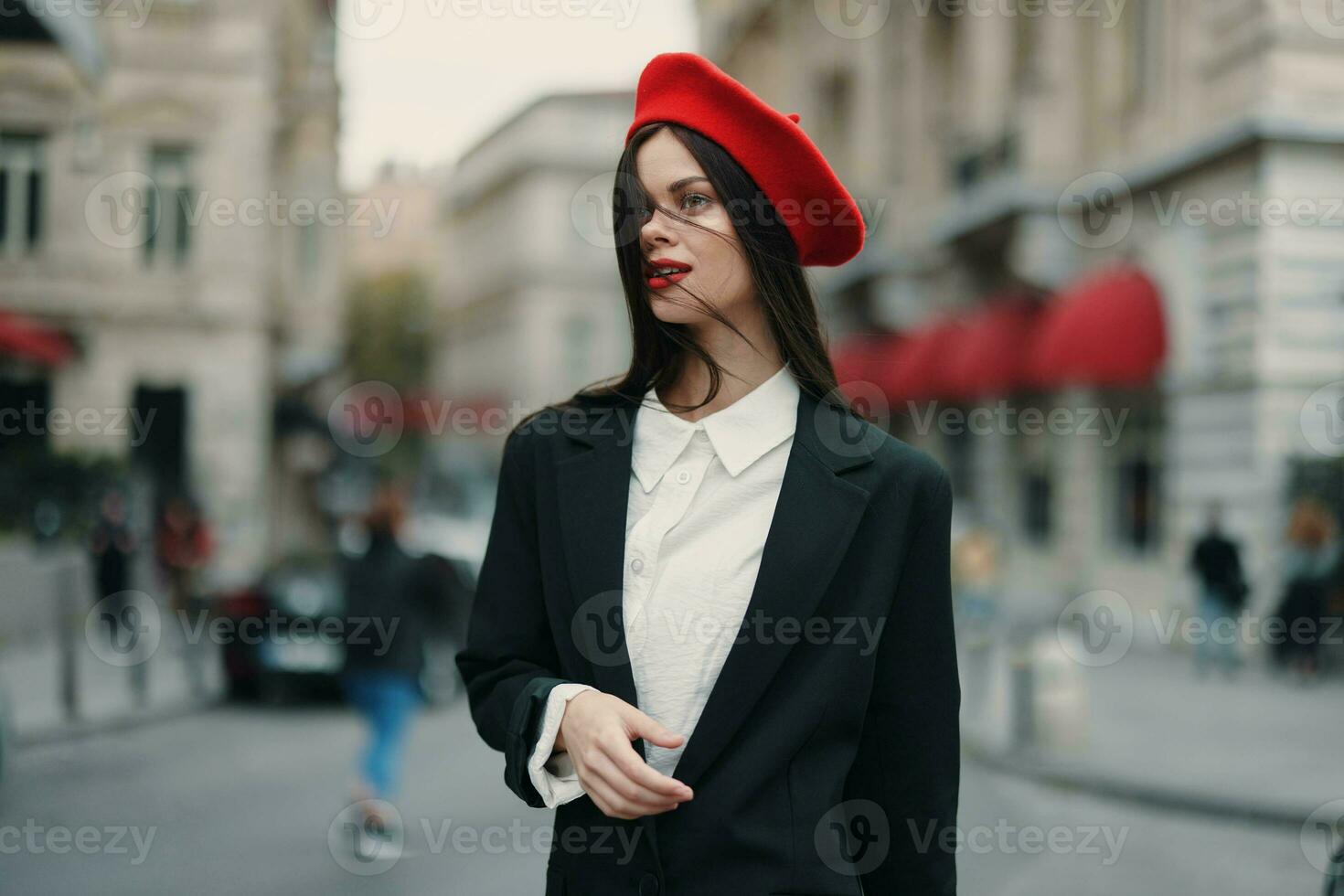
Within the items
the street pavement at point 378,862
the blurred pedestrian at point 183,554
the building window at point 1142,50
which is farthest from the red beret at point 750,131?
the building window at point 1142,50

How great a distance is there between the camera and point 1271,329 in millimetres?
13984

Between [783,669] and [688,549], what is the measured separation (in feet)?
0.72

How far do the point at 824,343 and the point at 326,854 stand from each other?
18.3 feet

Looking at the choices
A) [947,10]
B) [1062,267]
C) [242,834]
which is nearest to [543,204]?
[947,10]

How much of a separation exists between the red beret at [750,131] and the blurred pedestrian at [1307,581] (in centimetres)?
1228

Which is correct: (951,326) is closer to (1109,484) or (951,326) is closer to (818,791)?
(1109,484)

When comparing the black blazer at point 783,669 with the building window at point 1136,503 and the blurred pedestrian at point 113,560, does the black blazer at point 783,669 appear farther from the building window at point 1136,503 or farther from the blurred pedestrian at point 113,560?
the building window at point 1136,503

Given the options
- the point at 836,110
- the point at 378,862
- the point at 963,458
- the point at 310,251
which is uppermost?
the point at 836,110

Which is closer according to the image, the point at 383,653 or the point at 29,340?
the point at 383,653

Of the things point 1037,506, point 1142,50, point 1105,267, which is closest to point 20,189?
point 1105,267

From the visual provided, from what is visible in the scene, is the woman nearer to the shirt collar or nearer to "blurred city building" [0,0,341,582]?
the shirt collar

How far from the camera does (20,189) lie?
70.7 ft

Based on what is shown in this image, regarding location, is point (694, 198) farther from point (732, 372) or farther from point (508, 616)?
point (508, 616)

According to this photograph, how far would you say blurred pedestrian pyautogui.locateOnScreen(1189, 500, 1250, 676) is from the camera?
13211mm
